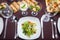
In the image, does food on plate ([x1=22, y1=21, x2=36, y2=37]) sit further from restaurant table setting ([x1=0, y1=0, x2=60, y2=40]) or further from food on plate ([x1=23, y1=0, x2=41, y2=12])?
food on plate ([x1=23, y1=0, x2=41, y2=12])

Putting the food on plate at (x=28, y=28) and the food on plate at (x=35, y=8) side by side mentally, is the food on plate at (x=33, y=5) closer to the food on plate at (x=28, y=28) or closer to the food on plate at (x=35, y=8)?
the food on plate at (x=35, y=8)

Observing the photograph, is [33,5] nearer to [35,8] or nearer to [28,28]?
[35,8]

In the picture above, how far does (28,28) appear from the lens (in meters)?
0.99

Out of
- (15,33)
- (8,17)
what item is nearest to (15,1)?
(8,17)

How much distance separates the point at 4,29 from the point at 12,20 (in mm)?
82

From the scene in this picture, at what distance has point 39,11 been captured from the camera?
1.04 m

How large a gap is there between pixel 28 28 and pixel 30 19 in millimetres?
68

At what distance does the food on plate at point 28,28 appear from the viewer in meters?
0.98

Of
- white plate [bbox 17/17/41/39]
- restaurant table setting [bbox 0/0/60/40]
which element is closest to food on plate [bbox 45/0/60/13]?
restaurant table setting [bbox 0/0/60/40]

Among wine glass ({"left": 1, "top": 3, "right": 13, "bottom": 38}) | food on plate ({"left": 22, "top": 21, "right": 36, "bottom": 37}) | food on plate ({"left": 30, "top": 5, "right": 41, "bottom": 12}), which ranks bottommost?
food on plate ({"left": 22, "top": 21, "right": 36, "bottom": 37})

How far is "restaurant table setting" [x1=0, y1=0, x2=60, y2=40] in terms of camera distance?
3.15 feet

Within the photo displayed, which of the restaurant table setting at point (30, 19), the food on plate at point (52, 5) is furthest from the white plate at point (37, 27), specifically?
the food on plate at point (52, 5)

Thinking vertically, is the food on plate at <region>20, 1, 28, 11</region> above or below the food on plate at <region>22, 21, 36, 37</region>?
above

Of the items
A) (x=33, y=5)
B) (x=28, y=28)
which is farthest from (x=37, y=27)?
(x=33, y=5)
